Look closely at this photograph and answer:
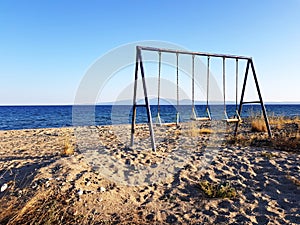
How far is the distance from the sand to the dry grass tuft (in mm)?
64

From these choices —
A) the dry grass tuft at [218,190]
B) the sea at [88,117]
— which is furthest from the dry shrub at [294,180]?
the sea at [88,117]

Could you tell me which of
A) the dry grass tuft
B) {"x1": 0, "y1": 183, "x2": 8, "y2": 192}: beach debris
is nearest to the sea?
the dry grass tuft

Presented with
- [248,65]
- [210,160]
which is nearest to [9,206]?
[210,160]

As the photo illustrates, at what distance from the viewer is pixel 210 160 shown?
17.3 ft

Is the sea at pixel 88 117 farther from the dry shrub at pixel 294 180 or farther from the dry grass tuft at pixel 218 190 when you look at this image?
the dry shrub at pixel 294 180

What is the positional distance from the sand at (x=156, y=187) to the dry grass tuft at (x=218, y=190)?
0.21ft

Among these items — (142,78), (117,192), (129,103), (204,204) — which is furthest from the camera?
(129,103)

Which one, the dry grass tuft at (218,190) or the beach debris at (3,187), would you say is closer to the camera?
the dry grass tuft at (218,190)

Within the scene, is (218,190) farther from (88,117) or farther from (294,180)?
(88,117)

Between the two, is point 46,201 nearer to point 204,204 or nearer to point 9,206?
point 9,206

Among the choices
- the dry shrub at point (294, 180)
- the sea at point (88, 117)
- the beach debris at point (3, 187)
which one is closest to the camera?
the beach debris at point (3, 187)

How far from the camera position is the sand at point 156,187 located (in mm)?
2998

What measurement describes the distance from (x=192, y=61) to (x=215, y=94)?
1.35m

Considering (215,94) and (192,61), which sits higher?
(192,61)
